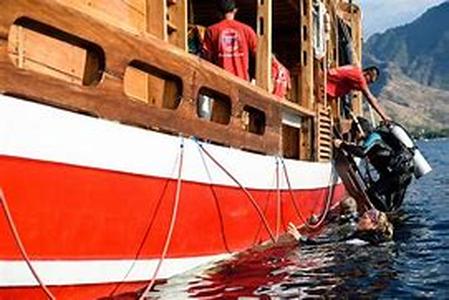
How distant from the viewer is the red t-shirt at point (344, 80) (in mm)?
13020

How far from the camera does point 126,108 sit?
6.00m

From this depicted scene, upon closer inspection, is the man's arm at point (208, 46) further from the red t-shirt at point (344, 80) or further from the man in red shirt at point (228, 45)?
the red t-shirt at point (344, 80)

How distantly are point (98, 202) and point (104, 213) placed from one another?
0.13m

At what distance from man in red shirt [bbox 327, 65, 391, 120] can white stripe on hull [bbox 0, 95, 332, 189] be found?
5.50m

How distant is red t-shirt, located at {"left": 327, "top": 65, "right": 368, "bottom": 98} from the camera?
13.0m

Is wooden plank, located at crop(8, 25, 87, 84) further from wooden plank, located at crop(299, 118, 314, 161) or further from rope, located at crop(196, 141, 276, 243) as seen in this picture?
wooden plank, located at crop(299, 118, 314, 161)

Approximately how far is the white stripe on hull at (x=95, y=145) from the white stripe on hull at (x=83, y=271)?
2.34 feet

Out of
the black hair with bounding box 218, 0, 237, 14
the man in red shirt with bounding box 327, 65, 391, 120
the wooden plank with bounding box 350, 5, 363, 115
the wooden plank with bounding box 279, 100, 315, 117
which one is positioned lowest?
the wooden plank with bounding box 279, 100, 315, 117

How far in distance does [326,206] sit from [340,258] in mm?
3835

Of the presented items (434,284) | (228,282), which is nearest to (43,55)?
(228,282)

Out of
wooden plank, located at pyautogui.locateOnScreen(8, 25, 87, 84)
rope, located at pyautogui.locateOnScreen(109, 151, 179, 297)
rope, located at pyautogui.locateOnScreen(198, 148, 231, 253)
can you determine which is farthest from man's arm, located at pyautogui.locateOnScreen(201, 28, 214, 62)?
wooden plank, located at pyautogui.locateOnScreen(8, 25, 87, 84)

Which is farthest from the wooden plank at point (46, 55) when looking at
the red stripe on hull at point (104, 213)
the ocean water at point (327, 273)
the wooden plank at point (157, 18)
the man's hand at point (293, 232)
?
the man's hand at point (293, 232)

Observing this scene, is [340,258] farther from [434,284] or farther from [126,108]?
[126,108]

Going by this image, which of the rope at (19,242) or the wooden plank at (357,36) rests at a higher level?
the wooden plank at (357,36)
